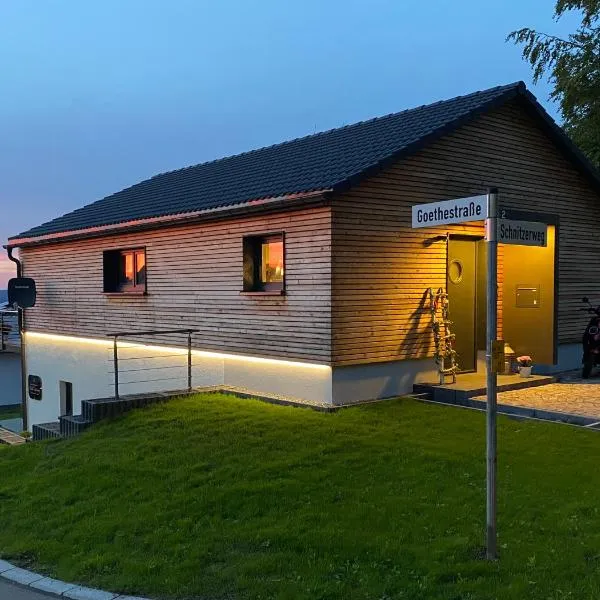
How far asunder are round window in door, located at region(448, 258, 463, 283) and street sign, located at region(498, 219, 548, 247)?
22.5 ft

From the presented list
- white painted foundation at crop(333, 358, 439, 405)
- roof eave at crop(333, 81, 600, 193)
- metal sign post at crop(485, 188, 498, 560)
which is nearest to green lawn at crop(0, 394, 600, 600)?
metal sign post at crop(485, 188, 498, 560)

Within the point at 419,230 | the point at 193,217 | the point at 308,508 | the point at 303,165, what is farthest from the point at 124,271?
the point at 308,508

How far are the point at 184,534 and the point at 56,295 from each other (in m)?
13.7

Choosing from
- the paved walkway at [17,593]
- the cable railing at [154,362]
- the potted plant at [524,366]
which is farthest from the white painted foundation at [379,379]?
the paved walkway at [17,593]

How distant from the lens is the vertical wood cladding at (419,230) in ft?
34.2

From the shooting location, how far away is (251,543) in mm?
5367

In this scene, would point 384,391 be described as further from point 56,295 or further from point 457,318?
point 56,295

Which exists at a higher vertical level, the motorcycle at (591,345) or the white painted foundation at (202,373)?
the motorcycle at (591,345)

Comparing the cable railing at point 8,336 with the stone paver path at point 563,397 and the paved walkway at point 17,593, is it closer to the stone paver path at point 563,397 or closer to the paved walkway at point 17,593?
the stone paver path at point 563,397

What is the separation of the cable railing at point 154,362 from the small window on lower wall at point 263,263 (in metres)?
1.78

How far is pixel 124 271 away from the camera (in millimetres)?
15898

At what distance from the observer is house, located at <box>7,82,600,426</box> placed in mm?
10531

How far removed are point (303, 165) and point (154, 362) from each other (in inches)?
210

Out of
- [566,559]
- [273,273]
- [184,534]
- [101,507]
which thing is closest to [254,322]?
[273,273]
